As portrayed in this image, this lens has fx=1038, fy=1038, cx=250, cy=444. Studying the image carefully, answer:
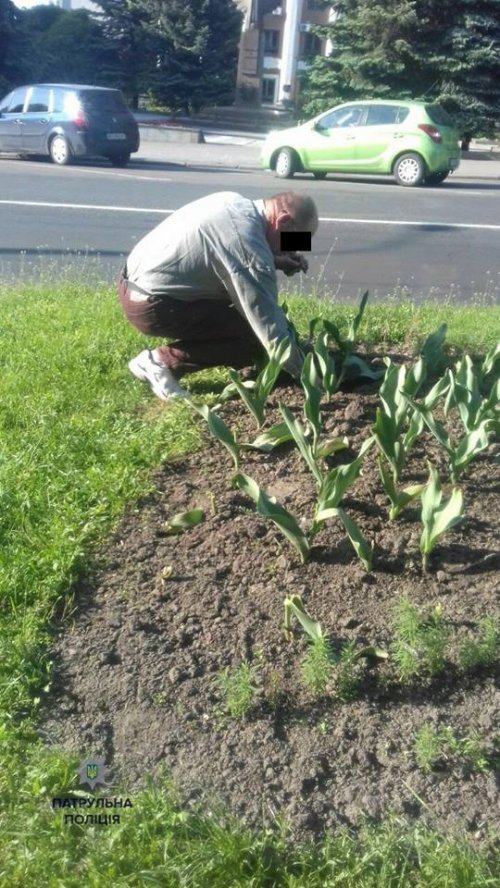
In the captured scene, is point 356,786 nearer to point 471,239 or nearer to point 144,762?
point 144,762

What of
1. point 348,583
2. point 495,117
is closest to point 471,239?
point 348,583

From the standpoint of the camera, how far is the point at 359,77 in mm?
28562

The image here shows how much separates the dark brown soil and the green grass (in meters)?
0.09

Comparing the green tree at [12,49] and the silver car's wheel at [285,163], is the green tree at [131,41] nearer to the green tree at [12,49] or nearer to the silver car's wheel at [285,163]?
the green tree at [12,49]

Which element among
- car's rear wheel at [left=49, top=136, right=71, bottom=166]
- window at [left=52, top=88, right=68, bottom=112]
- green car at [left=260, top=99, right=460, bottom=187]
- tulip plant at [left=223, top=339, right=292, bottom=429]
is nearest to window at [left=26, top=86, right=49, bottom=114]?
window at [left=52, top=88, right=68, bottom=112]

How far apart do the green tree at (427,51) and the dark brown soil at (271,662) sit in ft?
84.2

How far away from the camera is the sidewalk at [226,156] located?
23141 mm

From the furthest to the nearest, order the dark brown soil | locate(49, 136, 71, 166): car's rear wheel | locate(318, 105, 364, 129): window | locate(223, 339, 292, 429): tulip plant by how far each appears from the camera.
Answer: locate(49, 136, 71, 166): car's rear wheel
locate(318, 105, 364, 129): window
locate(223, 339, 292, 429): tulip plant
the dark brown soil

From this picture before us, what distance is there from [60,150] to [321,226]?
989cm

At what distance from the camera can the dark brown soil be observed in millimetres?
2773

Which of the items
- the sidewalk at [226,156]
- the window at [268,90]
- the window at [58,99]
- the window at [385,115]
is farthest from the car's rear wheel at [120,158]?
the window at [268,90]

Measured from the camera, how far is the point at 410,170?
19.2m

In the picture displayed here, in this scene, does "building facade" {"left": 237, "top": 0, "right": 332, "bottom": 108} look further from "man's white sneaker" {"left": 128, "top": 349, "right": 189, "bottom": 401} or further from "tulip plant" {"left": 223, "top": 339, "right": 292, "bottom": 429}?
"tulip plant" {"left": 223, "top": 339, "right": 292, "bottom": 429}

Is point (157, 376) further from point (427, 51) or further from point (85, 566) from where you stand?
A: point (427, 51)
